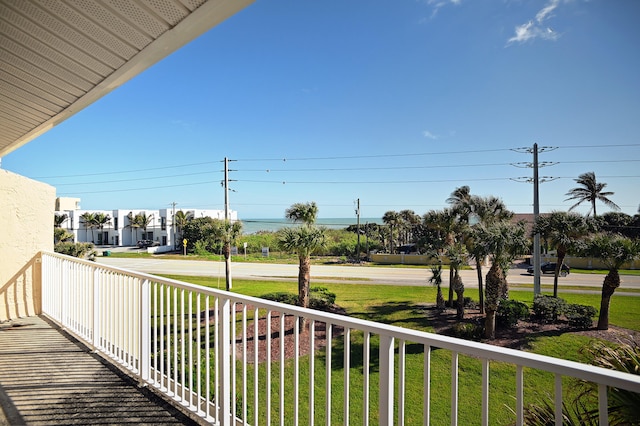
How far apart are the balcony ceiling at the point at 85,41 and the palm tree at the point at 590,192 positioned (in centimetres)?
3683

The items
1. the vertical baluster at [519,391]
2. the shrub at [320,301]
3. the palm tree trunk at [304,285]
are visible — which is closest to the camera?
the vertical baluster at [519,391]

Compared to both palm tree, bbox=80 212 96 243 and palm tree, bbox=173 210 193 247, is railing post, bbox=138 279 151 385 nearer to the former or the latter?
palm tree, bbox=173 210 193 247

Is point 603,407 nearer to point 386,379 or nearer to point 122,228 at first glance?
point 386,379

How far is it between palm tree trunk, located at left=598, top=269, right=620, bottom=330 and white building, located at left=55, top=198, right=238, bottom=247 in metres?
40.4

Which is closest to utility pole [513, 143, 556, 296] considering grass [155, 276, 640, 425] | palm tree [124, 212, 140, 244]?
grass [155, 276, 640, 425]

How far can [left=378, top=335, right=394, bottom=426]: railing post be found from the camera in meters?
1.21

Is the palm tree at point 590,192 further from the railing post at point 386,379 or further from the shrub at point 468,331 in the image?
the railing post at point 386,379

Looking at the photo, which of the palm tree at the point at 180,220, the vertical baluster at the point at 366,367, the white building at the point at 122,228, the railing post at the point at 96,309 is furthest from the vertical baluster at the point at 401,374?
the white building at the point at 122,228

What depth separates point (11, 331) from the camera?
141 inches

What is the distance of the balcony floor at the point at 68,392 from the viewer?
2.00 metres

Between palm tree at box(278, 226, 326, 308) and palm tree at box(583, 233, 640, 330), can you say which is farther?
palm tree at box(278, 226, 326, 308)

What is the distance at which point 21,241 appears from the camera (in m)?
4.16

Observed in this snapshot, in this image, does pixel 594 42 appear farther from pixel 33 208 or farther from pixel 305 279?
pixel 33 208

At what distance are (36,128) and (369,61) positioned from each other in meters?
31.9
